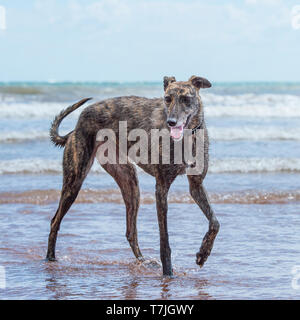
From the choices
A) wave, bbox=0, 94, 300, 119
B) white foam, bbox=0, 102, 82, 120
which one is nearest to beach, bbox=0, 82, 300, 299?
white foam, bbox=0, 102, 82, 120

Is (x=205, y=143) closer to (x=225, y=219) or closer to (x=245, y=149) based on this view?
(x=225, y=219)

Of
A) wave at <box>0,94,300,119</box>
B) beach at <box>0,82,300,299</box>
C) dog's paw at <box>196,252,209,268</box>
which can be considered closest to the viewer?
beach at <box>0,82,300,299</box>

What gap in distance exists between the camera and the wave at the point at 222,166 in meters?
11.8

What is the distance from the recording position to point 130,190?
20.7ft

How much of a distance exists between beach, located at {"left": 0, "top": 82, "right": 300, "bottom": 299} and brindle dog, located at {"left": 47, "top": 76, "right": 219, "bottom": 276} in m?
0.34

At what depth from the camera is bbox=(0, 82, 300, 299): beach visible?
17.3 ft

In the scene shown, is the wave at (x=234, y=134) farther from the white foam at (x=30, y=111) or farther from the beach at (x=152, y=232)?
the white foam at (x=30, y=111)

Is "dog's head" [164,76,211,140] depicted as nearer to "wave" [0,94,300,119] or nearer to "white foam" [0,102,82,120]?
"white foam" [0,102,82,120]

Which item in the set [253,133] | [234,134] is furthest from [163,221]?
[253,133]

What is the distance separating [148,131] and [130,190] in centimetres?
97

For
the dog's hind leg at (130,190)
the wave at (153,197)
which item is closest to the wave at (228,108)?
the wave at (153,197)

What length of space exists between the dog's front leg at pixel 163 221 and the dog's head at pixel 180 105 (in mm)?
489

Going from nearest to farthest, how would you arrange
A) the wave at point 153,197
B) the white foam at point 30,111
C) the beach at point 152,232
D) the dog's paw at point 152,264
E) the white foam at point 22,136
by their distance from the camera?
the beach at point 152,232 < the dog's paw at point 152,264 < the wave at point 153,197 < the white foam at point 22,136 < the white foam at point 30,111

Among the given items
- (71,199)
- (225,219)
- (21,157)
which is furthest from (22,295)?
(21,157)
